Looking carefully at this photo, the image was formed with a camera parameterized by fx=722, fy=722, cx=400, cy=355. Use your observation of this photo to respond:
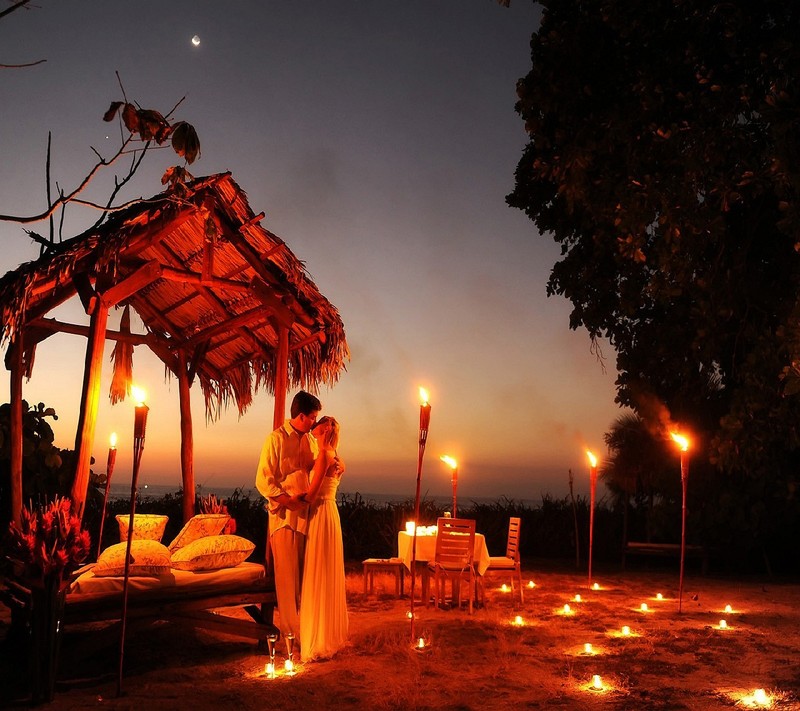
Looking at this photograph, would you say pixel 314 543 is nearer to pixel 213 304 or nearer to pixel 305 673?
pixel 305 673

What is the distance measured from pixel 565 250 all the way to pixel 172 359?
6750 mm

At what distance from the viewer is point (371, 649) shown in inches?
205

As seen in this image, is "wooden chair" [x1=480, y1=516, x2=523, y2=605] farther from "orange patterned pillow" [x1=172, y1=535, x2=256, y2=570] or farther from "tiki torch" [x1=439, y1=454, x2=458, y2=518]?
"orange patterned pillow" [x1=172, y1=535, x2=256, y2=570]

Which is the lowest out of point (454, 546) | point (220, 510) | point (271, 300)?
point (454, 546)

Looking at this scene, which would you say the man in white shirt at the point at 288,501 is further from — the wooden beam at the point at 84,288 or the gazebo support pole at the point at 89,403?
the wooden beam at the point at 84,288

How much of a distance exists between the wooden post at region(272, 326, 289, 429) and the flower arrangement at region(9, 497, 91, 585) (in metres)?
2.02

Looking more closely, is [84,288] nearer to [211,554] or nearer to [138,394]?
[138,394]

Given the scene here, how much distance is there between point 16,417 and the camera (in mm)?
5578

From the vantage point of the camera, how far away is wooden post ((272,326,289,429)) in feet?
19.6

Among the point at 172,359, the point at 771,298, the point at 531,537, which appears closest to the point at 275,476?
the point at 172,359

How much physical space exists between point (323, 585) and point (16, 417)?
107 inches

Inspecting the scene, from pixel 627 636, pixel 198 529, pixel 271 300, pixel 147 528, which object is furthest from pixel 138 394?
pixel 627 636

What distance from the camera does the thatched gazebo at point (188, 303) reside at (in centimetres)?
506

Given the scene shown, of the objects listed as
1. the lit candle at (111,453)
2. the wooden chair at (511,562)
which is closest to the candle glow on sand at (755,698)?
the wooden chair at (511,562)
